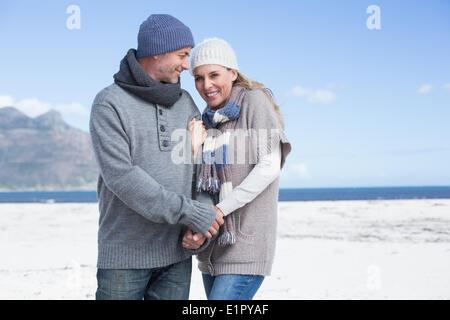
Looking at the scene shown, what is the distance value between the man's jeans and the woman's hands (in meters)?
0.50

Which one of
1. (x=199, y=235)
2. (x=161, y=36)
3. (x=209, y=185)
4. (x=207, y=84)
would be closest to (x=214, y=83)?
(x=207, y=84)

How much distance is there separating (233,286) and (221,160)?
1.80 feet

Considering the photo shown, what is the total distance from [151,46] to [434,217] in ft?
36.0

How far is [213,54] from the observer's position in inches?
76.2

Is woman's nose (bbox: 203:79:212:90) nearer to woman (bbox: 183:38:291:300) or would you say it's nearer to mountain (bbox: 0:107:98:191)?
woman (bbox: 183:38:291:300)

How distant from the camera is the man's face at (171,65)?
1.80m

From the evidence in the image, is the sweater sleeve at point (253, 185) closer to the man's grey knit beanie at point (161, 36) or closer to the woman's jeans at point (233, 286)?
the woman's jeans at point (233, 286)

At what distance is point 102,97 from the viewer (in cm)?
168

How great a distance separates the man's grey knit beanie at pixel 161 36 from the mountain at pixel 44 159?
375 ft

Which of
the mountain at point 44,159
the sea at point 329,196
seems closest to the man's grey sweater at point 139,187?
the sea at point 329,196

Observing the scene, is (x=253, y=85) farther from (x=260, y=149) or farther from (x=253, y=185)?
(x=253, y=185)
